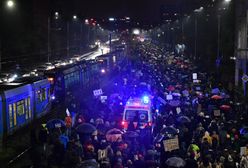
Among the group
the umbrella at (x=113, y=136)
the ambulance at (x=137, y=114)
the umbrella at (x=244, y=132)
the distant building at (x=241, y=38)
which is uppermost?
the distant building at (x=241, y=38)

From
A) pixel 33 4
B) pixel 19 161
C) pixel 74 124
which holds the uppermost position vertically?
pixel 33 4

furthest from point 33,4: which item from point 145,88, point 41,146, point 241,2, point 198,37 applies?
point 41,146

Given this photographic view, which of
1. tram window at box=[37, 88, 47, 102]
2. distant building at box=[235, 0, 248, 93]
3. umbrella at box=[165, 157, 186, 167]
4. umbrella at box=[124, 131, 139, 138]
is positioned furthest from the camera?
distant building at box=[235, 0, 248, 93]

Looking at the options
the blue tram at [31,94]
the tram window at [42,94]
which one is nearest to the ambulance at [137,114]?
the blue tram at [31,94]

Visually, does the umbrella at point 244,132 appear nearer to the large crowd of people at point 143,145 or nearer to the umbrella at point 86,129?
the large crowd of people at point 143,145

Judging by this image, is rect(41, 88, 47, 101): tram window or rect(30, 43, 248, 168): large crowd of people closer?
rect(30, 43, 248, 168): large crowd of people

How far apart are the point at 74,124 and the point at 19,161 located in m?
3.20

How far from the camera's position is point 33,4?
7750 centimetres

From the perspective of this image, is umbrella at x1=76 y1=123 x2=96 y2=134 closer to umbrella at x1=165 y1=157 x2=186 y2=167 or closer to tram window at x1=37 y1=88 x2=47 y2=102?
umbrella at x1=165 y1=157 x2=186 y2=167

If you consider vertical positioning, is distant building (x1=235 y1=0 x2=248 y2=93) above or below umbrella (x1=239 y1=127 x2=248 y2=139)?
above

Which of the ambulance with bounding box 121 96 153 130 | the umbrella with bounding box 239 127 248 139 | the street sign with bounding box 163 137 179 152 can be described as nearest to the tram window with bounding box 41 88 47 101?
the ambulance with bounding box 121 96 153 130

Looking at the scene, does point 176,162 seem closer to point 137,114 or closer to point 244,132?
point 244,132

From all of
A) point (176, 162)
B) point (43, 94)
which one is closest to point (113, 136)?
point (176, 162)

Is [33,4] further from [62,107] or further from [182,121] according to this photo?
[182,121]
